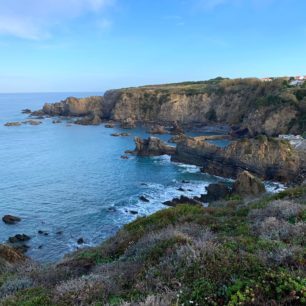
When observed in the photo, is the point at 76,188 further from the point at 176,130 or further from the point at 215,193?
the point at 176,130

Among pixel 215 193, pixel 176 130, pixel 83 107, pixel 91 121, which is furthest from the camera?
pixel 83 107

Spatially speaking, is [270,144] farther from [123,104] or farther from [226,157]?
[123,104]

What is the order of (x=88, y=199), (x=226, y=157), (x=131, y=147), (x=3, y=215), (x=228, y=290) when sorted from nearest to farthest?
(x=228, y=290)
(x=3, y=215)
(x=88, y=199)
(x=226, y=157)
(x=131, y=147)

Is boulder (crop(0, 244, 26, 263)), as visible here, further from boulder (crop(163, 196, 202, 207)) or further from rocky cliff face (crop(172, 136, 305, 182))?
rocky cliff face (crop(172, 136, 305, 182))

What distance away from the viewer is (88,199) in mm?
37375

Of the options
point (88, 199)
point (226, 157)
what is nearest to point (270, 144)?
point (226, 157)

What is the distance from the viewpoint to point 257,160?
147 ft

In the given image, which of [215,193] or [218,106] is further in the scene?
[218,106]

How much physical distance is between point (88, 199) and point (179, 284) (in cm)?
3219

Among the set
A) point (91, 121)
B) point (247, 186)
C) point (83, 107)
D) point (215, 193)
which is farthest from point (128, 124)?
point (247, 186)

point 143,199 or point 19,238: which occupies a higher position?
point 19,238

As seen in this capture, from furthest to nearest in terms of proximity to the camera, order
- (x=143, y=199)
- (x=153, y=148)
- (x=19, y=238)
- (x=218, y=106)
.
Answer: (x=218, y=106) < (x=153, y=148) < (x=143, y=199) < (x=19, y=238)

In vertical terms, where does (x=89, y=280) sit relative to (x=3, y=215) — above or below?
above

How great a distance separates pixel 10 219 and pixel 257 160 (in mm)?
30002
